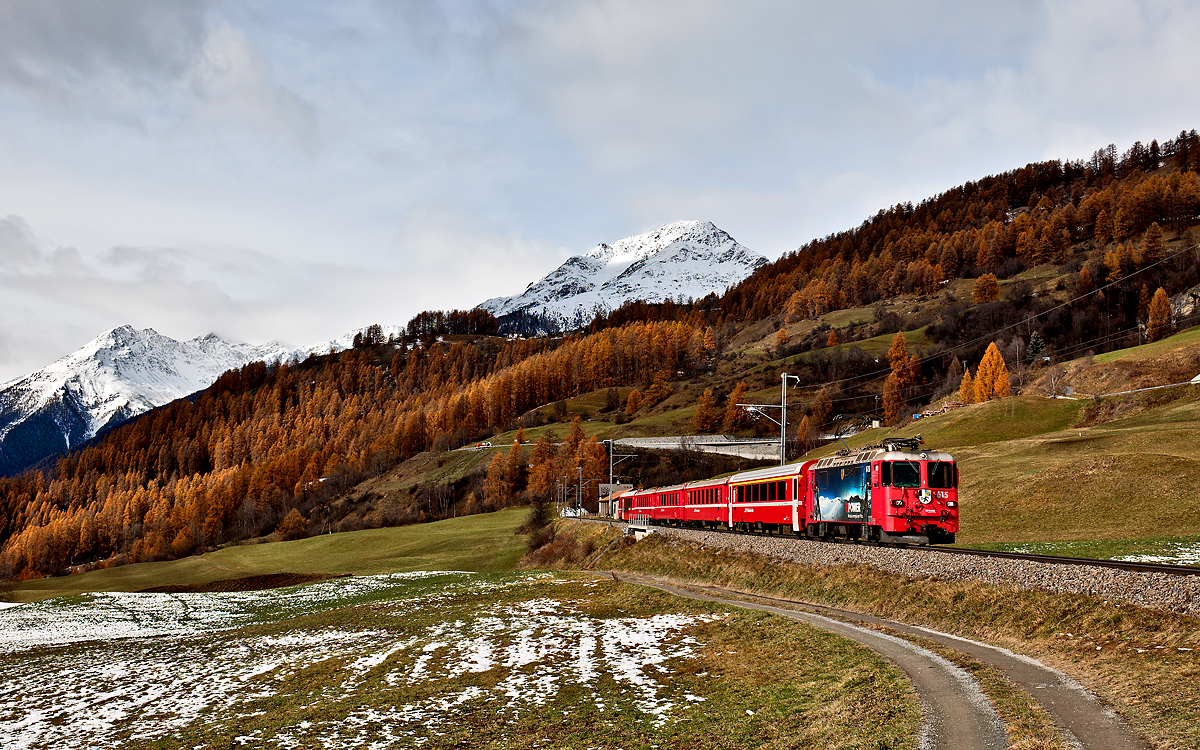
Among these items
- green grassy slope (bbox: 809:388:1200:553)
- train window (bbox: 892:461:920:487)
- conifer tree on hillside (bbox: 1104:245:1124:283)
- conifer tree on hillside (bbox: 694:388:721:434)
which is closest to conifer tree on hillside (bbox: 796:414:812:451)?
conifer tree on hillside (bbox: 694:388:721:434)

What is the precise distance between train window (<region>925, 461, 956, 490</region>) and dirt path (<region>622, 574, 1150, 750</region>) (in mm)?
11636

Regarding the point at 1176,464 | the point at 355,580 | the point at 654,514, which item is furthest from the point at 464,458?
the point at 1176,464

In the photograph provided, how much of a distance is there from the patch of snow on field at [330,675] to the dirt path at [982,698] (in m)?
5.08

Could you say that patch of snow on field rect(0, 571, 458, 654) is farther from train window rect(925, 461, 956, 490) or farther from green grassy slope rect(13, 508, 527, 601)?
train window rect(925, 461, 956, 490)

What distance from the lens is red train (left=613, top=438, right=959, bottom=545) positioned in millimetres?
32562

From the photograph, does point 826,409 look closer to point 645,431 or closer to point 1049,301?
point 645,431

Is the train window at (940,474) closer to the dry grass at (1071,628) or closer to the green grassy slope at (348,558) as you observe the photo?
the dry grass at (1071,628)

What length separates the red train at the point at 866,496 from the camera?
107 feet

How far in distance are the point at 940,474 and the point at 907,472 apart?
1.50 meters

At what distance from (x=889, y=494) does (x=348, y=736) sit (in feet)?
82.6

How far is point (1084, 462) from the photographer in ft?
166

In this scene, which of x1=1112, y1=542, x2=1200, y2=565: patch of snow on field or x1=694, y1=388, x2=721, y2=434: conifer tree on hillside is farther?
x1=694, y1=388, x2=721, y2=434: conifer tree on hillside

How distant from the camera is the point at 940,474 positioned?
107 feet

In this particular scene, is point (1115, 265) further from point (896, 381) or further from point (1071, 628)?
point (1071, 628)
